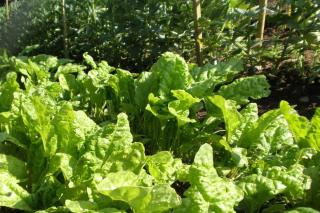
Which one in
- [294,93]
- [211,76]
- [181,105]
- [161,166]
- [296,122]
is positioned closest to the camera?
[161,166]

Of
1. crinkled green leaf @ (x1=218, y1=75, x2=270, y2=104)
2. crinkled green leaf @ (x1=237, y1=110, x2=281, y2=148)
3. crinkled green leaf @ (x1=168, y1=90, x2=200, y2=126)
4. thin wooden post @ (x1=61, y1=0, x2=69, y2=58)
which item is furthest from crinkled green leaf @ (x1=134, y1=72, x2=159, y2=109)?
thin wooden post @ (x1=61, y1=0, x2=69, y2=58)

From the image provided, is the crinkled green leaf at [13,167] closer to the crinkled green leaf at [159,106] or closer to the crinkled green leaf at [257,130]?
the crinkled green leaf at [159,106]

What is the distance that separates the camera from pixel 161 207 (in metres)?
1.80

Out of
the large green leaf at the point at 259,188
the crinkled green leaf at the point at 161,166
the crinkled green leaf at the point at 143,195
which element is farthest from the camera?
the crinkled green leaf at the point at 161,166

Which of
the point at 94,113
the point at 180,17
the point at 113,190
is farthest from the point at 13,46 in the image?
the point at 113,190

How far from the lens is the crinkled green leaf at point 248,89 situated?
9.13 ft

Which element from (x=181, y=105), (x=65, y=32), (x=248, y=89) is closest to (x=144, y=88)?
(x=181, y=105)

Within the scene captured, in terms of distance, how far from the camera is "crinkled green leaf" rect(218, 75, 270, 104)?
9.13 ft

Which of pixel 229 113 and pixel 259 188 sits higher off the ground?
pixel 229 113

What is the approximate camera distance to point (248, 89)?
2811mm

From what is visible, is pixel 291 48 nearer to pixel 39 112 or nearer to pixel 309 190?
pixel 309 190

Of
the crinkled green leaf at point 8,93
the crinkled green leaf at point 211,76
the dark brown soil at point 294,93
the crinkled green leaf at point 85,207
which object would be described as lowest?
the dark brown soil at point 294,93

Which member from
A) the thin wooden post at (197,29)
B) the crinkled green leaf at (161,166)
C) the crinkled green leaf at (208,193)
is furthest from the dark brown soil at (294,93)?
the crinkled green leaf at (208,193)

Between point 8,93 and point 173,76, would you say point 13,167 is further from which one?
point 173,76
